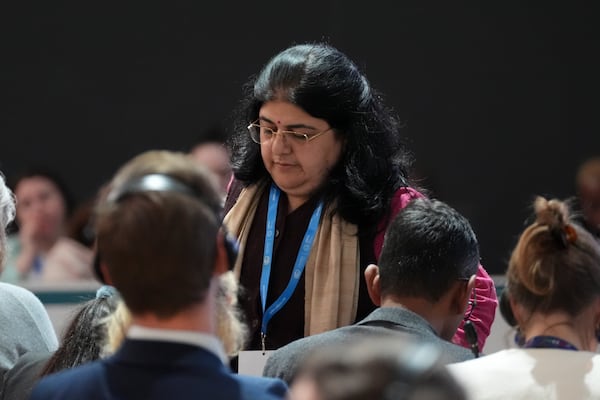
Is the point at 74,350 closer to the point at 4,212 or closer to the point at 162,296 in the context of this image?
the point at 4,212

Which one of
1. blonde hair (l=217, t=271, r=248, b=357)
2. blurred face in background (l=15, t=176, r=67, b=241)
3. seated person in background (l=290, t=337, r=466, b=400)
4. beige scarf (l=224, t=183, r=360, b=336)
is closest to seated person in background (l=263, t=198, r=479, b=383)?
beige scarf (l=224, t=183, r=360, b=336)

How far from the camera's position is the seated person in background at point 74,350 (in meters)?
2.66

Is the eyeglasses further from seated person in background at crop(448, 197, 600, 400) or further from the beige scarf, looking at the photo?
seated person in background at crop(448, 197, 600, 400)

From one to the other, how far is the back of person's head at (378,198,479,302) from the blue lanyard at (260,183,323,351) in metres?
0.44

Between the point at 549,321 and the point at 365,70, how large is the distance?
5.31 m

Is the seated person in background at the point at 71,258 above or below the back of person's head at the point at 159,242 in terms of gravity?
below

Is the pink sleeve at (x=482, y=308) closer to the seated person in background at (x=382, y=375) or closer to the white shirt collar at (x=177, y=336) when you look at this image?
the white shirt collar at (x=177, y=336)

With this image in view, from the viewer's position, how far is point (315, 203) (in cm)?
317

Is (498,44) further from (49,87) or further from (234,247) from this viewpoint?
(234,247)

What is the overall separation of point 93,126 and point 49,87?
0.35m

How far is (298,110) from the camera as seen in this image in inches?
121

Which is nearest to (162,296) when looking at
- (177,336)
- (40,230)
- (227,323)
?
(177,336)

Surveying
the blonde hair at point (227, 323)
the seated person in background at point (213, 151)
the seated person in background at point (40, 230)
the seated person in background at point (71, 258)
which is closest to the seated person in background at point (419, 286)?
the blonde hair at point (227, 323)

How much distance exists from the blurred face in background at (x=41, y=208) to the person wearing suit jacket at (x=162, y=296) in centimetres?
448
